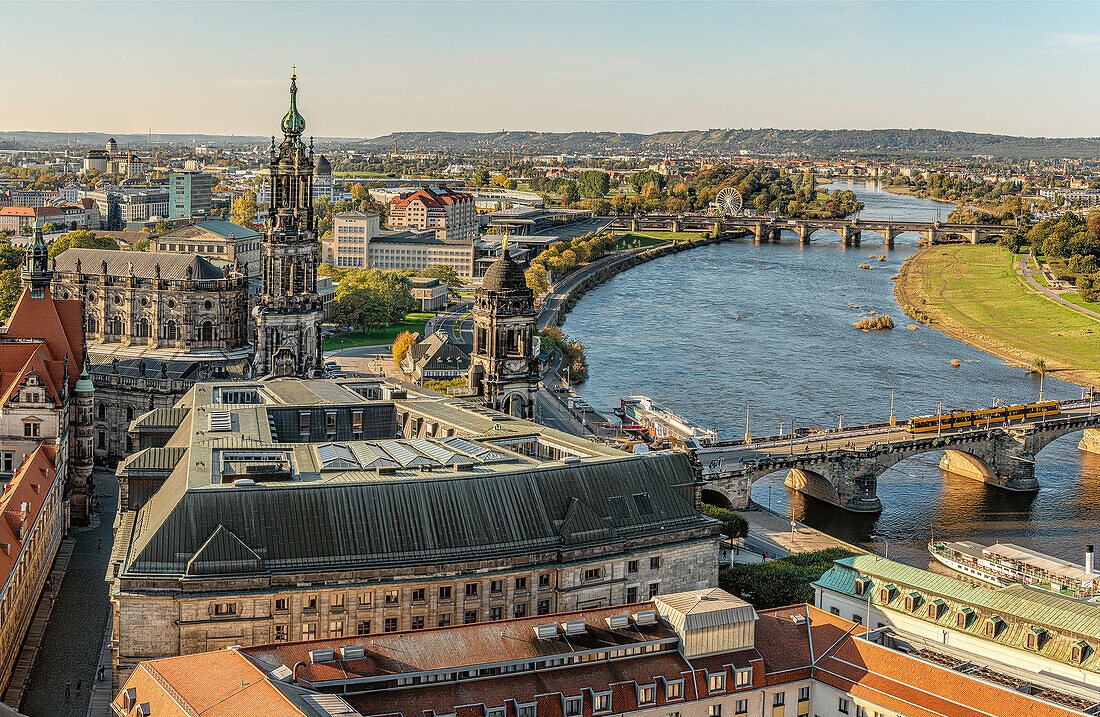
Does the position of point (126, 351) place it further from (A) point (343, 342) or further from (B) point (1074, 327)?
(B) point (1074, 327)

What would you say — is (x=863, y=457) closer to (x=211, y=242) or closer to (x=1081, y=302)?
(x=211, y=242)

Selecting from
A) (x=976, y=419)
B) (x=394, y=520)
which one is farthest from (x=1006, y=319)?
(x=394, y=520)

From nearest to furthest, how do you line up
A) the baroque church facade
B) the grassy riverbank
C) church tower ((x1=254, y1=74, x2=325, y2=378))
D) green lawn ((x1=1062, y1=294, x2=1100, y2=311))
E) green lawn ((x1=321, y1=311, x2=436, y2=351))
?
church tower ((x1=254, y1=74, x2=325, y2=378)), the baroque church facade, green lawn ((x1=321, y1=311, x2=436, y2=351)), the grassy riverbank, green lawn ((x1=1062, y1=294, x2=1100, y2=311))

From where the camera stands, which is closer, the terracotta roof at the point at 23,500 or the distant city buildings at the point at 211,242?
the terracotta roof at the point at 23,500

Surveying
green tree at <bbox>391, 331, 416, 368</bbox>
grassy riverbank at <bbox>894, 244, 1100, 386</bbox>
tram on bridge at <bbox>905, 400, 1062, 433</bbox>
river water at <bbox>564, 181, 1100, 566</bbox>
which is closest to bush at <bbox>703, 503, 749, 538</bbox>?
river water at <bbox>564, 181, 1100, 566</bbox>

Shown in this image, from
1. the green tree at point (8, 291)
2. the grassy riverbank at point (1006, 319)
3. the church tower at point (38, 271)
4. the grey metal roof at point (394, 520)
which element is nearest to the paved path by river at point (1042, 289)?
the grassy riverbank at point (1006, 319)

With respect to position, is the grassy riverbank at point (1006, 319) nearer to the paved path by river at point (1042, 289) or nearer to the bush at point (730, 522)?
the paved path by river at point (1042, 289)

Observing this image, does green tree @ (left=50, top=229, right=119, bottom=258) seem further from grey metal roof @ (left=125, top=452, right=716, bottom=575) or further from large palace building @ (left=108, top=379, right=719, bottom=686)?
grey metal roof @ (left=125, top=452, right=716, bottom=575)
